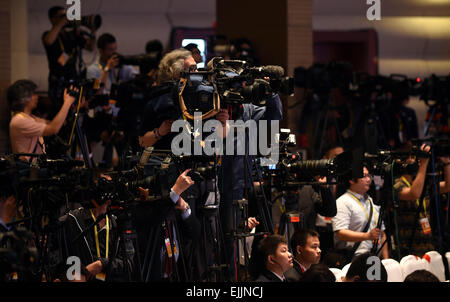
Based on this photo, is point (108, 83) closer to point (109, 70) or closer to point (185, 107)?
point (109, 70)

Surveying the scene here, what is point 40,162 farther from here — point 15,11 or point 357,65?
point 357,65

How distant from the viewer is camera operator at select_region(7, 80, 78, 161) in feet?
16.8

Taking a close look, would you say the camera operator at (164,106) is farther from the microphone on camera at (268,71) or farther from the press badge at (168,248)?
the press badge at (168,248)

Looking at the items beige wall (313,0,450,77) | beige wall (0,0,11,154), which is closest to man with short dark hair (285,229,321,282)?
beige wall (0,0,11,154)

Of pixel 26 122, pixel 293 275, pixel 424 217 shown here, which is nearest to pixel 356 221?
pixel 424 217

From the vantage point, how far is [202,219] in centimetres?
424

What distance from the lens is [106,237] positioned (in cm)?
Result: 439

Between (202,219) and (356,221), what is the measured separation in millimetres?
1423

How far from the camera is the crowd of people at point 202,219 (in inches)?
158

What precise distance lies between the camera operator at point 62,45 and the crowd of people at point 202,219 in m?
0.34

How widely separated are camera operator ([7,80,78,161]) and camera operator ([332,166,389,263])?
2.05 m

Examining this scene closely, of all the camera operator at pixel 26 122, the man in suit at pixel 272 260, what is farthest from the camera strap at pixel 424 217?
the camera operator at pixel 26 122

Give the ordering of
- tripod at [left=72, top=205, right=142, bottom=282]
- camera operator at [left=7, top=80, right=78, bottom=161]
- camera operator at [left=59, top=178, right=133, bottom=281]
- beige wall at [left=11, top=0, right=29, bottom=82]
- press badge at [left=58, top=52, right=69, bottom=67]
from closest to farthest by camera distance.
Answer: tripod at [left=72, top=205, right=142, bottom=282] → camera operator at [left=59, top=178, right=133, bottom=281] → camera operator at [left=7, top=80, right=78, bottom=161] → press badge at [left=58, top=52, right=69, bottom=67] → beige wall at [left=11, top=0, right=29, bottom=82]

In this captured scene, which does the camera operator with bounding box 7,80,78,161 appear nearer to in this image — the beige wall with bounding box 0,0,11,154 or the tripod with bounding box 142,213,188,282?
the tripod with bounding box 142,213,188,282
